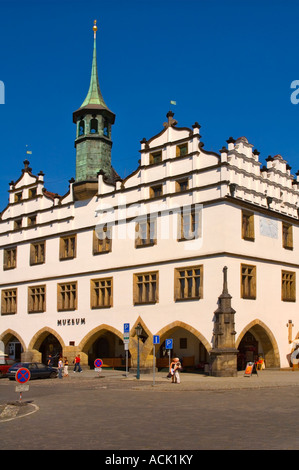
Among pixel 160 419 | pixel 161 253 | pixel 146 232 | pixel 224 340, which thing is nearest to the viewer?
pixel 160 419

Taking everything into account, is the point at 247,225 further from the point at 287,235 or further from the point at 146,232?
the point at 146,232

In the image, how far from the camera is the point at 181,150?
3953cm

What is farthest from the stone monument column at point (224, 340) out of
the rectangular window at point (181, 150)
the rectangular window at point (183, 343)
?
the rectangular window at point (181, 150)

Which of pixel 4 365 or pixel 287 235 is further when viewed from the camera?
pixel 287 235

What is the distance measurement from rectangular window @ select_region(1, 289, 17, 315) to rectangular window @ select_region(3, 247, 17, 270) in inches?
84.2

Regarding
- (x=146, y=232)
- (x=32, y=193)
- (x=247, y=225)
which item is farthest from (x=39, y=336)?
(x=247, y=225)

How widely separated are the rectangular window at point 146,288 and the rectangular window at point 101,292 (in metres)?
2.65

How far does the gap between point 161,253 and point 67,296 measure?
1074 cm

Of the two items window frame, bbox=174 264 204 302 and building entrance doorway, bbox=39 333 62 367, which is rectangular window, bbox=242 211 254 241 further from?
building entrance doorway, bbox=39 333 62 367

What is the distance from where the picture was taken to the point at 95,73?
1951 inches

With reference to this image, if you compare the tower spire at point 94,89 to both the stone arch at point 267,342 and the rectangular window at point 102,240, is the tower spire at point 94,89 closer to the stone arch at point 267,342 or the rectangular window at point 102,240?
the rectangular window at point 102,240

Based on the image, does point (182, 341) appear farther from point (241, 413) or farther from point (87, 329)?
point (241, 413)

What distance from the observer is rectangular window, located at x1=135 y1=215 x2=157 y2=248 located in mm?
39781

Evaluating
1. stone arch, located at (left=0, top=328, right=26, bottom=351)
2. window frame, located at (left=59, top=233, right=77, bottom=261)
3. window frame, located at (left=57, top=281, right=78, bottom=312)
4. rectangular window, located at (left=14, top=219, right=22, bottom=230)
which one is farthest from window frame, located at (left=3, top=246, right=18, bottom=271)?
window frame, located at (left=57, top=281, right=78, bottom=312)
